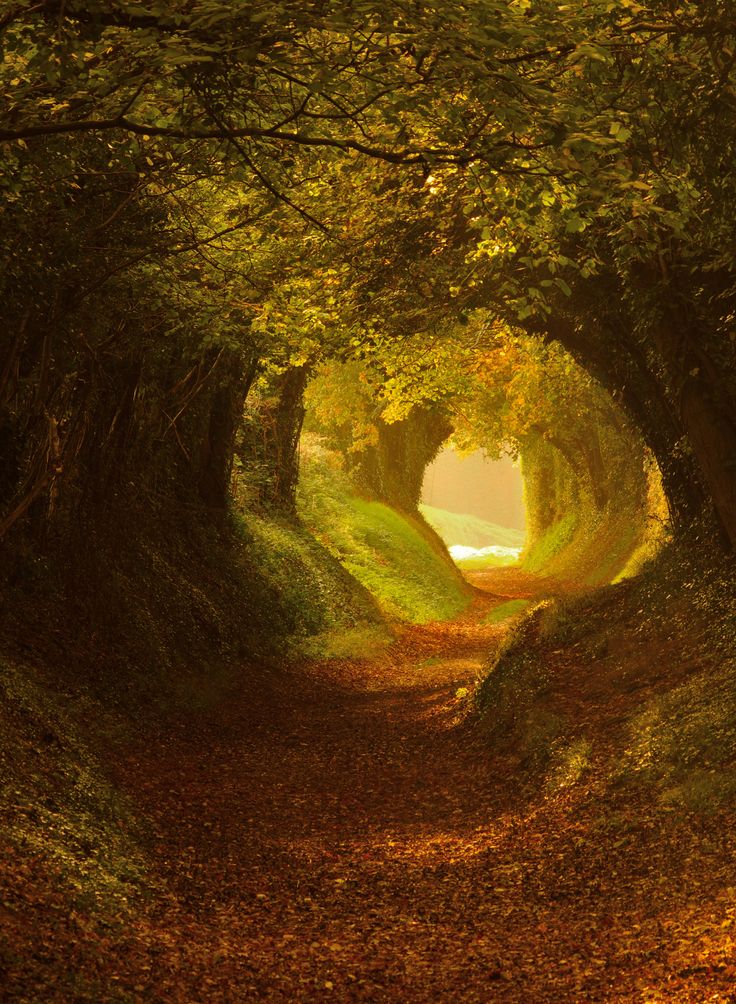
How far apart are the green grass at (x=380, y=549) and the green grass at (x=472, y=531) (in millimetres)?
58629

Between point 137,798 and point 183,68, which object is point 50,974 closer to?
point 137,798

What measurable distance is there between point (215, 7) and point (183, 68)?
0.99m

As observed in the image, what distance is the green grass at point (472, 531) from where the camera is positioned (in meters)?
97.6

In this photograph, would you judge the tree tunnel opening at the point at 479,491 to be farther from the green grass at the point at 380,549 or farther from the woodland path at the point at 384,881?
the woodland path at the point at 384,881

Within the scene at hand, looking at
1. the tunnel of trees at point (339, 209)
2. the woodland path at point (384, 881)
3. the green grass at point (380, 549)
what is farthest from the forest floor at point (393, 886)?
the green grass at point (380, 549)

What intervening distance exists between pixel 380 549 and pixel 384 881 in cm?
2328

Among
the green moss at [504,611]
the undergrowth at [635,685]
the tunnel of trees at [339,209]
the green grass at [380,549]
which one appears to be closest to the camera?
the tunnel of trees at [339,209]

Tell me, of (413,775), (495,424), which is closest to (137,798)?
(413,775)

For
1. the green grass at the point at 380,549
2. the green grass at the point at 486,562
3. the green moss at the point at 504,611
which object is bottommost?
the green grass at the point at 486,562

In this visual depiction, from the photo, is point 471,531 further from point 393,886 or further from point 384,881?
point 393,886

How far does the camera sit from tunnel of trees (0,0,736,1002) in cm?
679

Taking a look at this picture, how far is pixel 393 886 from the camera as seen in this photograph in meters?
7.46

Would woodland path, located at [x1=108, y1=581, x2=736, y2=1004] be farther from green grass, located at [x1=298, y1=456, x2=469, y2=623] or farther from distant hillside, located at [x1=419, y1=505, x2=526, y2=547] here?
distant hillside, located at [x1=419, y1=505, x2=526, y2=547]

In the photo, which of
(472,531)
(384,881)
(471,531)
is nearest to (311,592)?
(384,881)
